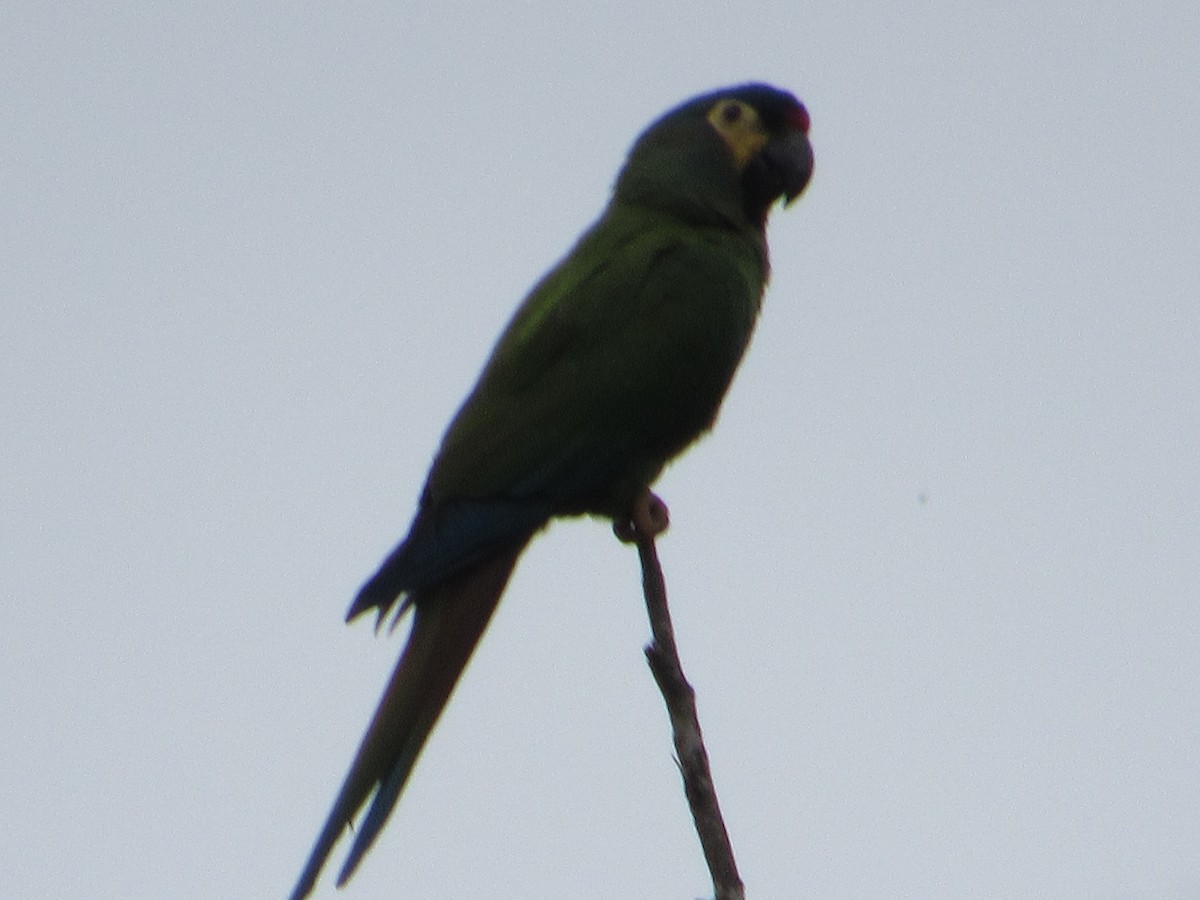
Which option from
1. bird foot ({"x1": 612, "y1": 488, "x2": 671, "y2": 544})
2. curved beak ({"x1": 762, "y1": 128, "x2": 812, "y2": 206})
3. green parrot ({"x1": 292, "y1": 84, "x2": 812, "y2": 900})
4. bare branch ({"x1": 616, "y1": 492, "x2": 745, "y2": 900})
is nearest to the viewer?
bare branch ({"x1": 616, "y1": 492, "x2": 745, "y2": 900})

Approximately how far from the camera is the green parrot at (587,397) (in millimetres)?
2916

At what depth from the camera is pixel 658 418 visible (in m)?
3.40

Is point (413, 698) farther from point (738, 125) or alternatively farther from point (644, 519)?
point (738, 125)

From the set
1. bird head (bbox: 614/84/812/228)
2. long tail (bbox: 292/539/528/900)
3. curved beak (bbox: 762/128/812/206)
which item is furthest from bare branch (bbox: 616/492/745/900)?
curved beak (bbox: 762/128/812/206)

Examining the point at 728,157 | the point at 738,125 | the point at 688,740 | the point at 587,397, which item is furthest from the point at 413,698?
the point at 738,125

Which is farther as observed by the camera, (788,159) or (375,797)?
(788,159)

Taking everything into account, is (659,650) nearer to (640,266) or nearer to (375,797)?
(375,797)

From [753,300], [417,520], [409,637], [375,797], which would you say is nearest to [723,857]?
[375,797]

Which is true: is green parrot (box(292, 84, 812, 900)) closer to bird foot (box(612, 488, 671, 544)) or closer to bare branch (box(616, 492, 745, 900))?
bird foot (box(612, 488, 671, 544))

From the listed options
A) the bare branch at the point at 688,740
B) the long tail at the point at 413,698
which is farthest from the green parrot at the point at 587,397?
the bare branch at the point at 688,740

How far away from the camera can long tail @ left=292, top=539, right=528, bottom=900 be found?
8.55 feet

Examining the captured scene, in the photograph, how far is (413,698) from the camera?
110 inches

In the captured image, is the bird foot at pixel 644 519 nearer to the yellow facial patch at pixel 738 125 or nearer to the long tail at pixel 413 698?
the long tail at pixel 413 698

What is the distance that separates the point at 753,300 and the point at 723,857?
174 centimetres
